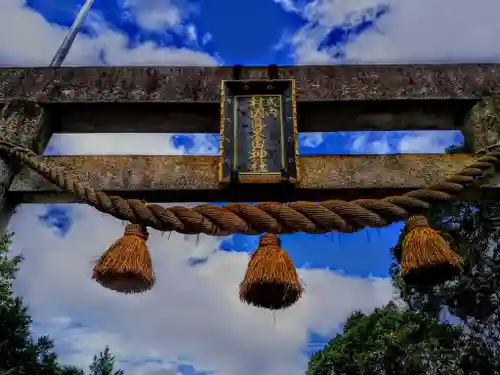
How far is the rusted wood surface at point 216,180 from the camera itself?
2.58 m

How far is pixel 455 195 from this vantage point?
2.39m

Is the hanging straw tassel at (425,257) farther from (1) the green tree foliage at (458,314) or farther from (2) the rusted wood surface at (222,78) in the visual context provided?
(1) the green tree foliage at (458,314)

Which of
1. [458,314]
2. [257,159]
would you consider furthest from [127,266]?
[458,314]

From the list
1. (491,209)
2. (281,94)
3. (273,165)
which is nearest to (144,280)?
(273,165)

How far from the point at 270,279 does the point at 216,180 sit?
0.70 m

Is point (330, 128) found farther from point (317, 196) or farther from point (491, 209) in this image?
point (491, 209)

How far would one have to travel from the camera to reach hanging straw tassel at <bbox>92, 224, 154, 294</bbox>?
215 centimetres

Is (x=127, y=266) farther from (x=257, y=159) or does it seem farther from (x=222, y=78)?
(x=222, y=78)

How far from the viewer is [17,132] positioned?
9.18 feet

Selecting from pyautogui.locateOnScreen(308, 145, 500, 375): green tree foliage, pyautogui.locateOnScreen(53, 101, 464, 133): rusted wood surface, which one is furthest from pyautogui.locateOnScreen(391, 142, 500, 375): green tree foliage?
pyautogui.locateOnScreen(53, 101, 464, 133): rusted wood surface

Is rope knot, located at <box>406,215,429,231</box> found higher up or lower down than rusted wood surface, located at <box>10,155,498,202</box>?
lower down

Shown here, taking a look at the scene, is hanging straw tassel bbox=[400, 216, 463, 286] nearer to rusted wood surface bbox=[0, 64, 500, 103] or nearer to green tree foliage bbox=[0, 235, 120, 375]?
rusted wood surface bbox=[0, 64, 500, 103]

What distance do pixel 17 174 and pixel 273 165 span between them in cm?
139

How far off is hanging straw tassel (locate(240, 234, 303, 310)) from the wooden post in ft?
4.49
